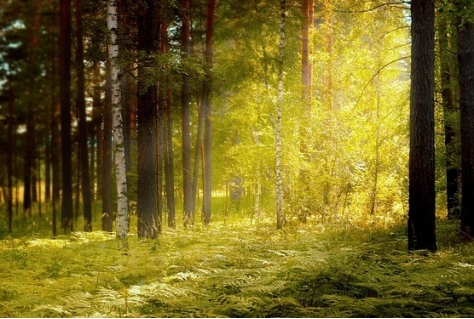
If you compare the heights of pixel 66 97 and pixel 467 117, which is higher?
pixel 66 97

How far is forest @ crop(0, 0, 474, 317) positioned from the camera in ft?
21.5

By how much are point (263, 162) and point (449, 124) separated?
8350 mm

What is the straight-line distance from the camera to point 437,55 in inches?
559

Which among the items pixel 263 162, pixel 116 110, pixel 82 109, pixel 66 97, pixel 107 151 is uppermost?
pixel 66 97

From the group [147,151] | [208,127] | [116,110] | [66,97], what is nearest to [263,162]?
[208,127]

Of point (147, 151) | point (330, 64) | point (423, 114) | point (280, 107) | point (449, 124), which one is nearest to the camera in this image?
point (423, 114)

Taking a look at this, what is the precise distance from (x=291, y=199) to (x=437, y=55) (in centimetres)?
714

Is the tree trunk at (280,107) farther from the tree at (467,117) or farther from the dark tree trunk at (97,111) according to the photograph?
the dark tree trunk at (97,111)

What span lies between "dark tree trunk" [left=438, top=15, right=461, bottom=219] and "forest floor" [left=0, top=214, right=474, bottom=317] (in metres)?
4.47

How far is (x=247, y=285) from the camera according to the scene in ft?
21.3

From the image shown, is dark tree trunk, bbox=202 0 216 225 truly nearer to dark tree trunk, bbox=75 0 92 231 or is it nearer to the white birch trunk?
dark tree trunk, bbox=75 0 92 231

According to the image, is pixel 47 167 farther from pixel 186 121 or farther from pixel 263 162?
pixel 263 162

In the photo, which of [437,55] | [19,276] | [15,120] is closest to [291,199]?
[437,55]

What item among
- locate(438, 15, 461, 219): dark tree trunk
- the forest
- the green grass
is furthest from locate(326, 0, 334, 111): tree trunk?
the green grass
